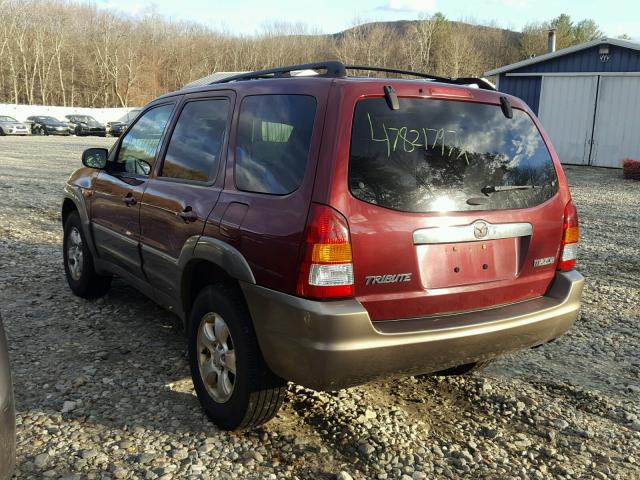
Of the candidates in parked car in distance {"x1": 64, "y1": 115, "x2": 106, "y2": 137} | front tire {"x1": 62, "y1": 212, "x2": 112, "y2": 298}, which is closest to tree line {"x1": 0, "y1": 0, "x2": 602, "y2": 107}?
parked car in distance {"x1": 64, "y1": 115, "x2": 106, "y2": 137}

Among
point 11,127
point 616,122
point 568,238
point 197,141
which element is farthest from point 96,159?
point 11,127

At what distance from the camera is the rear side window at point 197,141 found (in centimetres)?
327

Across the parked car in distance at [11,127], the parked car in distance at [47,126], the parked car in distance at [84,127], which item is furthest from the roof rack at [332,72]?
the parked car in distance at [84,127]

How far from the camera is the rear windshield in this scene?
8.70ft

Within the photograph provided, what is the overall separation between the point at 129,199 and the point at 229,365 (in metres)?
1.64

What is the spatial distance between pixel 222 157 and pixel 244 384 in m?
1.22

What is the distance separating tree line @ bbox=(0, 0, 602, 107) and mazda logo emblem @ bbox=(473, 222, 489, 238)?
73.1 metres

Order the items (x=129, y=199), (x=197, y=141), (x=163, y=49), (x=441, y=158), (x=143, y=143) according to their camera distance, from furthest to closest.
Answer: (x=163, y=49)
(x=143, y=143)
(x=129, y=199)
(x=197, y=141)
(x=441, y=158)

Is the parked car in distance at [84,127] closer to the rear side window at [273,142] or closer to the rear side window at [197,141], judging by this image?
the rear side window at [197,141]

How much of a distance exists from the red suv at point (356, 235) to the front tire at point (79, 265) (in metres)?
1.77

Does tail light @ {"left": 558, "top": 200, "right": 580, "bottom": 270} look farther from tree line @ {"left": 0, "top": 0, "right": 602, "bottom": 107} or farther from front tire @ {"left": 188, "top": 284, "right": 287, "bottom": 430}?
tree line @ {"left": 0, "top": 0, "right": 602, "bottom": 107}

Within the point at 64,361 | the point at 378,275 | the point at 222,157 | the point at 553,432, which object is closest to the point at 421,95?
the point at 378,275

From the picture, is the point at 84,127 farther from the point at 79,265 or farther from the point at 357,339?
the point at 357,339

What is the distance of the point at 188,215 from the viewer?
324cm
